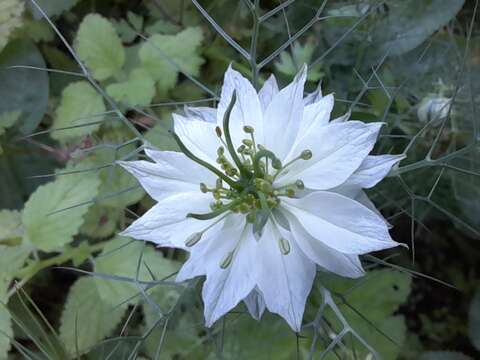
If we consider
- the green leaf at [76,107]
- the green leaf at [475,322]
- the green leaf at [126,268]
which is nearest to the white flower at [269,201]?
the green leaf at [126,268]

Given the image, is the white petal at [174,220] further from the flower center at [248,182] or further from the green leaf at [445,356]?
the green leaf at [445,356]

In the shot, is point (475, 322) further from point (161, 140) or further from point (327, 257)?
point (161, 140)

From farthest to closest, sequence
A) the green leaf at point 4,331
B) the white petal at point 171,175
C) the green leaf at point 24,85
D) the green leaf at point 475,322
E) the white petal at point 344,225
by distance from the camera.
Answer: the green leaf at point 24,85 → the green leaf at point 475,322 → the green leaf at point 4,331 → the white petal at point 171,175 → the white petal at point 344,225

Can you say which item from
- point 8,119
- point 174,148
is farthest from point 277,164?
point 8,119

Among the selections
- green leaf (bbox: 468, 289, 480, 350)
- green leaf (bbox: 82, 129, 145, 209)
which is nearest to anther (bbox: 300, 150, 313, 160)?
green leaf (bbox: 82, 129, 145, 209)

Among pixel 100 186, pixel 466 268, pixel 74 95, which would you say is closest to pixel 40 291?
pixel 100 186

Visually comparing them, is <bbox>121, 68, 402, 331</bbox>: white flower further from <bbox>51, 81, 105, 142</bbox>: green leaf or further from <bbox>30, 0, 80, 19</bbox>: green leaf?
<bbox>30, 0, 80, 19</bbox>: green leaf
